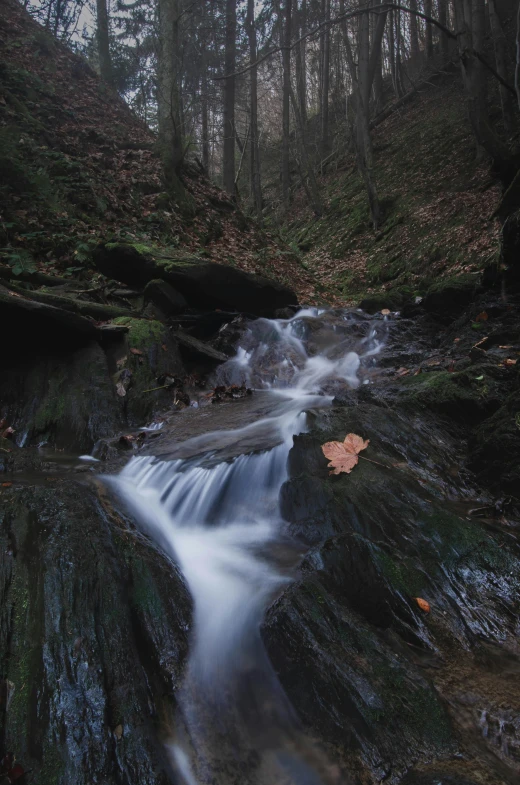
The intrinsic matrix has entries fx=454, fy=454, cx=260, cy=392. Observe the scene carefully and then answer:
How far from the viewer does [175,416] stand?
6199 mm

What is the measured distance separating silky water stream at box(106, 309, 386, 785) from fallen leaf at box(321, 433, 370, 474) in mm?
557

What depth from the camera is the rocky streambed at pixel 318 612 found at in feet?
6.33

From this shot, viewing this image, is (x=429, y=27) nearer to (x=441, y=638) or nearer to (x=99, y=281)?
(x=99, y=281)

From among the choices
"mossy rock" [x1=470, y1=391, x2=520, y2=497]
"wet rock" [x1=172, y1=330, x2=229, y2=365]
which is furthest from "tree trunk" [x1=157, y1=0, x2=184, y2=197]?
"mossy rock" [x1=470, y1=391, x2=520, y2=497]

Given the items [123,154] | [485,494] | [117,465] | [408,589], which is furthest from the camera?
[123,154]

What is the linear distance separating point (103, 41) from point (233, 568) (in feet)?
71.3

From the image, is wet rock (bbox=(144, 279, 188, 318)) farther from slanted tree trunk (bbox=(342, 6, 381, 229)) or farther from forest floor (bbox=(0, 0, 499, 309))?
slanted tree trunk (bbox=(342, 6, 381, 229))

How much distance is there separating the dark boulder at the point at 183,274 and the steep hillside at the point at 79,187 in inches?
23.5

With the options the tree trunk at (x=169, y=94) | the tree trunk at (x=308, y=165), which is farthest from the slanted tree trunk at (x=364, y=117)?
the tree trunk at (x=169, y=94)

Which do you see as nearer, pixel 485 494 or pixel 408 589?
pixel 408 589

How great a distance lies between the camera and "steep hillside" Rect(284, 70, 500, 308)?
35.6ft

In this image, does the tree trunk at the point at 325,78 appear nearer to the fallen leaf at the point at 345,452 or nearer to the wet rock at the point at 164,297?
the wet rock at the point at 164,297

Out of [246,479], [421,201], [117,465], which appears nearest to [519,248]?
[246,479]

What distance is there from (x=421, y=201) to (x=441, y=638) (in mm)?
14120
